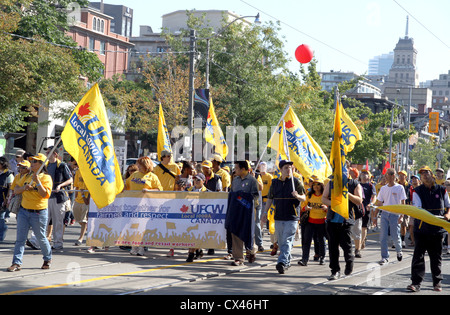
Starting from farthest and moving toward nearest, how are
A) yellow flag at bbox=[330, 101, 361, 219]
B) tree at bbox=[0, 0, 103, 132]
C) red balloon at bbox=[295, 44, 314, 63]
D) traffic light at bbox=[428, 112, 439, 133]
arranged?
traffic light at bbox=[428, 112, 439, 133] → tree at bbox=[0, 0, 103, 132] → red balloon at bbox=[295, 44, 314, 63] → yellow flag at bbox=[330, 101, 361, 219]

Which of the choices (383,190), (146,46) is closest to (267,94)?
(383,190)

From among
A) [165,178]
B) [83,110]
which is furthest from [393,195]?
[83,110]

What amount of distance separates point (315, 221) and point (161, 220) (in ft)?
9.20

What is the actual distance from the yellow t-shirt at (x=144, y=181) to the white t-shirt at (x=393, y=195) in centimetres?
462

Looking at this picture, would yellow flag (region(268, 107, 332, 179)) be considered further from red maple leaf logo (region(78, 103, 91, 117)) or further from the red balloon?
the red balloon

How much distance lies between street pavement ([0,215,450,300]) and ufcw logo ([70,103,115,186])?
1548mm

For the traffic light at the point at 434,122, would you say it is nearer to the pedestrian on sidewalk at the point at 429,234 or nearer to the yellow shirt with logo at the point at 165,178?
the yellow shirt with logo at the point at 165,178

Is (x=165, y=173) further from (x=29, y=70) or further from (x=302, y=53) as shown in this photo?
(x=29, y=70)

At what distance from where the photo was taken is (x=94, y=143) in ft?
A: 32.3

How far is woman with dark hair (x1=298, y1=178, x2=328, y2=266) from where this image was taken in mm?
12039

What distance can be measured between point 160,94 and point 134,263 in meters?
32.9

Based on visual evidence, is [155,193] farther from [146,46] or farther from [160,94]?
[146,46]

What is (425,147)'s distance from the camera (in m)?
84.8

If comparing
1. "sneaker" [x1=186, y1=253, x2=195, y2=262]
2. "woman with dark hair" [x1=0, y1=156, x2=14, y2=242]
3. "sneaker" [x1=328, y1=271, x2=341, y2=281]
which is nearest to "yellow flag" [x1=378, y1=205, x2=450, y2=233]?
"sneaker" [x1=328, y1=271, x2=341, y2=281]
